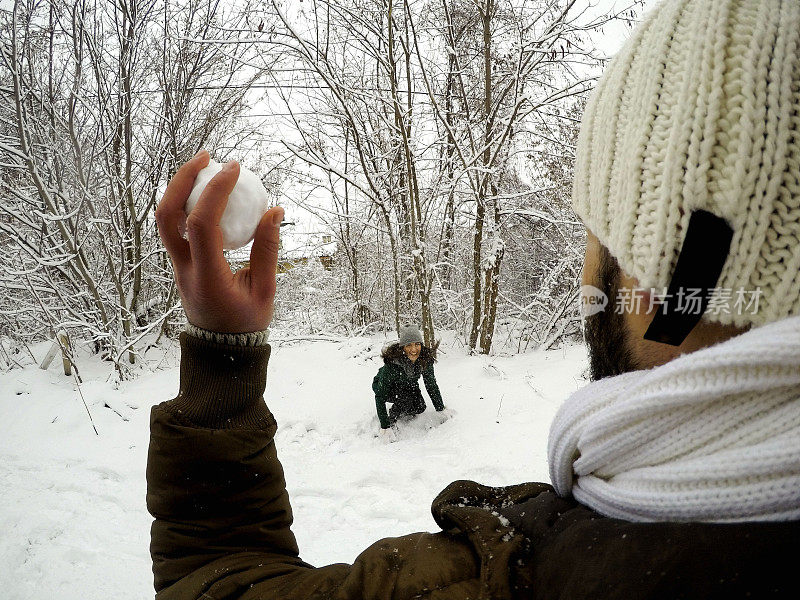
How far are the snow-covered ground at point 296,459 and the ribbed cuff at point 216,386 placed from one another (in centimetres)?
190

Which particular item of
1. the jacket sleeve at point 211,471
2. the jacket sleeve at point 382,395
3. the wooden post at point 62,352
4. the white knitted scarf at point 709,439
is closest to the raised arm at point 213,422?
the jacket sleeve at point 211,471

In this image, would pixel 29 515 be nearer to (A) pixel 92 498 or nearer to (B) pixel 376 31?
(A) pixel 92 498

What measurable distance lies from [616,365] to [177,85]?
720 cm

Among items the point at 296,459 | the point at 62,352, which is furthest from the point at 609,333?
the point at 62,352

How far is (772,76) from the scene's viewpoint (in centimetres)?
58

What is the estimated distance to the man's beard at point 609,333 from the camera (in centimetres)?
79

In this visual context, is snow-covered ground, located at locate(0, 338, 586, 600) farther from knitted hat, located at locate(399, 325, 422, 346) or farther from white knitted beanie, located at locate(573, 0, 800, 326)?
white knitted beanie, located at locate(573, 0, 800, 326)

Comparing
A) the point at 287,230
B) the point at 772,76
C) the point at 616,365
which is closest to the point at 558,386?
the point at 616,365

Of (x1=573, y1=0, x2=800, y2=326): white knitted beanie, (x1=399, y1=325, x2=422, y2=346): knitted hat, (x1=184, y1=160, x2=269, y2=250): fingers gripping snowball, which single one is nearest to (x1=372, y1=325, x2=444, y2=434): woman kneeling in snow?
(x1=399, y1=325, x2=422, y2=346): knitted hat

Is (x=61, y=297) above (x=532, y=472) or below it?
above

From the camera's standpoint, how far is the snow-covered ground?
2.46 metres

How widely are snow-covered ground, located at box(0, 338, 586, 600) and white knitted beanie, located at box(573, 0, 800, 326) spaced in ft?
8.07

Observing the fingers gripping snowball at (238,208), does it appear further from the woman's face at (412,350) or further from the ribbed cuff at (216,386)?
the woman's face at (412,350)

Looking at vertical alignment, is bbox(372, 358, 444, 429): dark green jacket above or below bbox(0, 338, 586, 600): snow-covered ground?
above
